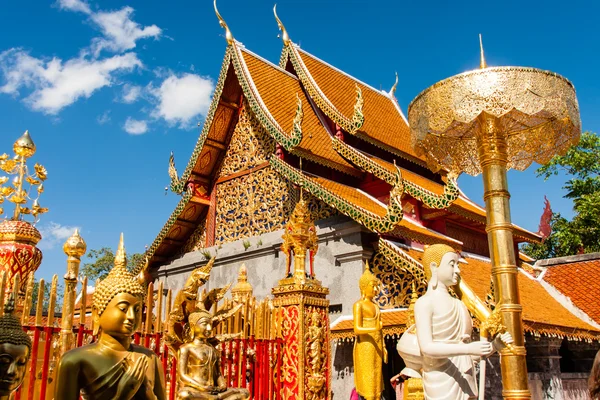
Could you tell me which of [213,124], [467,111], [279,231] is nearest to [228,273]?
[279,231]

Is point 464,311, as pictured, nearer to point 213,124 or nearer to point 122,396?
point 122,396

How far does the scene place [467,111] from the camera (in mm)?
4352

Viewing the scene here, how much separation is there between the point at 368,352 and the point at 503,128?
2.28 m

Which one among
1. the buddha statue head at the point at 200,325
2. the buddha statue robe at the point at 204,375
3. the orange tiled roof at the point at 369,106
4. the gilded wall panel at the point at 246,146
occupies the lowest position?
the buddha statue robe at the point at 204,375


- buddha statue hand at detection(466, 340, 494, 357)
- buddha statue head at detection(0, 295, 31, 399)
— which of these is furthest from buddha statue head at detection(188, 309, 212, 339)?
buddha statue head at detection(0, 295, 31, 399)

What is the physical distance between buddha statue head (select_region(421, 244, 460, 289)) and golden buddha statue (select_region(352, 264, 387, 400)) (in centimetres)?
189

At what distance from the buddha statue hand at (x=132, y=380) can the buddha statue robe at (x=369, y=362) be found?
3199 mm

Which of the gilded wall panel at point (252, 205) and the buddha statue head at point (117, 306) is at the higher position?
the gilded wall panel at point (252, 205)

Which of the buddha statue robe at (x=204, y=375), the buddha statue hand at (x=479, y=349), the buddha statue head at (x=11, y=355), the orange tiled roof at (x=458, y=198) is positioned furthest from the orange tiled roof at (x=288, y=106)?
the buddha statue head at (x=11, y=355)

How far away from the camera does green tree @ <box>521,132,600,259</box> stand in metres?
17.0

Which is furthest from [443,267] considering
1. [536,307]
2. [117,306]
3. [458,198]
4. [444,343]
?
[458,198]

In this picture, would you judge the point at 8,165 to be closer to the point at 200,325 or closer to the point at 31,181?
the point at 31,181

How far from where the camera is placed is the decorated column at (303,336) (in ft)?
16.0

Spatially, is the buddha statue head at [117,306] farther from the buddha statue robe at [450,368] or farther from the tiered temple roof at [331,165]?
the tiered temple roof at [331,165]
